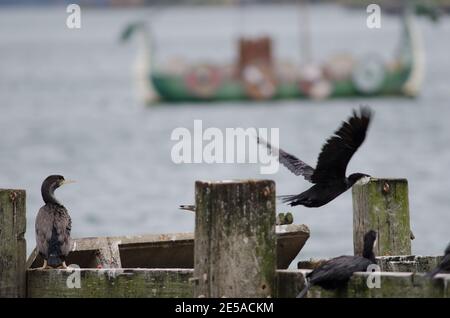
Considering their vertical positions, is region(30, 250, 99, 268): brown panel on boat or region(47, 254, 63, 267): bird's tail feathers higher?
region(30, 250, 99, 268): brown panel on boat

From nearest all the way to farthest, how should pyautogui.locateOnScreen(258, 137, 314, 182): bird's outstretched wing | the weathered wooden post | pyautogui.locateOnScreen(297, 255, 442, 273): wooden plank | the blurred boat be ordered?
1. the weathered wooden post
2. pyautogui.locateOnScreen(297, 255, 442, 273): wooden plank
3. pyautogui.locateOnScreen(258, 137, 314, 182): bird's outstretched wing
4. the blurred boat

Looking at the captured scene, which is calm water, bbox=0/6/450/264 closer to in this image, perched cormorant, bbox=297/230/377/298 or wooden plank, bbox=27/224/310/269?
wooden plank, bbox=27/224/310/269

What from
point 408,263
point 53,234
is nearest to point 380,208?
point 408,263

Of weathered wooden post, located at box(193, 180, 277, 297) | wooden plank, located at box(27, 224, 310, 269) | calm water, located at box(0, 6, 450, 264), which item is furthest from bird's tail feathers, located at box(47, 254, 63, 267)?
calm water, located at box(0, 6, 450, 264)

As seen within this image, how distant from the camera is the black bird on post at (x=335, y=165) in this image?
1091cm

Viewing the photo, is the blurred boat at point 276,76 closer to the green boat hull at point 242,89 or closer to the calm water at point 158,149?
the green boat hull at point 242,89

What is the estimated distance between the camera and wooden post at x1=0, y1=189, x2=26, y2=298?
10.0m

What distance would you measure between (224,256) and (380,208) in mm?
2336

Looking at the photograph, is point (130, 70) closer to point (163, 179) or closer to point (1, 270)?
point (163, 179)

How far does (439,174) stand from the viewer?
36969mm

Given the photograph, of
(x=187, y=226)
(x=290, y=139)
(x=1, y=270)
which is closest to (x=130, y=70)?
(x=290, y=139)

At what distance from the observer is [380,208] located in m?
11.1

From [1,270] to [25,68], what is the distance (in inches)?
Answer: 4308

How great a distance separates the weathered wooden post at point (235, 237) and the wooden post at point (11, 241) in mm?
1462
